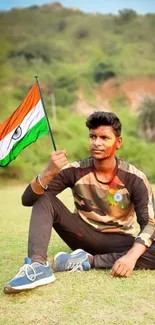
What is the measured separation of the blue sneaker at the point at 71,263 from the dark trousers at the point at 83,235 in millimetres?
79

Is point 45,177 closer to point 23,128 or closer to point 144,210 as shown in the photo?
point 23,128

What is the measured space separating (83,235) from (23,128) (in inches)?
27.0

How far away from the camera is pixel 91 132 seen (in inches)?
137

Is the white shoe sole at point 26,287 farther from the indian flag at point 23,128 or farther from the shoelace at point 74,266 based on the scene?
the indian flag at point 23,128

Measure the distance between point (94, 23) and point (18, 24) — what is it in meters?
6.07

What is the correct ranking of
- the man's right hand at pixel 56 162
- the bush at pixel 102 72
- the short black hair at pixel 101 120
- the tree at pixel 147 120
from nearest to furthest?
the man's right hand at pixel 56 162 < the short black hair at pixel 101 120 < the tree at pixel 147 120 < the bush at pixel 102 72

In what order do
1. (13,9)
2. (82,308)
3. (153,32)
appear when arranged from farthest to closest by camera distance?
1. (13,9)
2. (153,32)
3. (82,308)

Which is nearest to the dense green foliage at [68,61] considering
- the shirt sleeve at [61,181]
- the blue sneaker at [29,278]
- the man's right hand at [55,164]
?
the shirt sleeve at [61,181]

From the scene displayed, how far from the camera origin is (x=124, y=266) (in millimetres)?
3266

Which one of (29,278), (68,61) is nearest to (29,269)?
(29,278)

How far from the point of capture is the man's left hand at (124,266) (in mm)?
3262

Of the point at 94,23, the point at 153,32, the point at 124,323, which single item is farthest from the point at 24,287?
the point at 94,23

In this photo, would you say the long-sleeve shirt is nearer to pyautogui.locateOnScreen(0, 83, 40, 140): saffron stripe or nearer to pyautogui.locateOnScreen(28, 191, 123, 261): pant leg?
pyautogui.locateOnScreen(28, 191, 123, 261): pant leg

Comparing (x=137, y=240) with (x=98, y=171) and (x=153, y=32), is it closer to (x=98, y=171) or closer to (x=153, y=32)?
(x=98, y=171)
